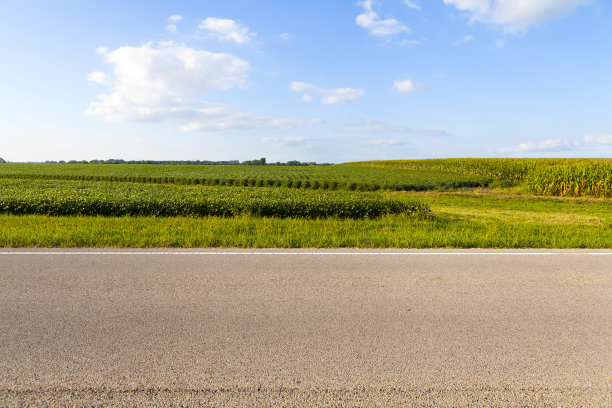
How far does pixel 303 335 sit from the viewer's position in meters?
3.82

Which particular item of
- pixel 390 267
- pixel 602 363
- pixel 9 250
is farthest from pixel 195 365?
pixel 9 250

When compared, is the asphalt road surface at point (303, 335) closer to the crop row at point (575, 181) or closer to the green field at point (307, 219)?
the green field at point (307, 219)

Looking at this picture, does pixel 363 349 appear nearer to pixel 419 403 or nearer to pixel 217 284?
pixel 419 403

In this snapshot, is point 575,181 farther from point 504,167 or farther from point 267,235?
point 267,235

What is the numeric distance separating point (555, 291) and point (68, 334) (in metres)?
5.63

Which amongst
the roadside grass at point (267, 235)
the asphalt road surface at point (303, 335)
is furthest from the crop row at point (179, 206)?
the asphalt road surface at point (303, 335)

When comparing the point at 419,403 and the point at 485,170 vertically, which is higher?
the point at 485,170

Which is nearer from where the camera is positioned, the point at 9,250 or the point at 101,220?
the point at 9,250

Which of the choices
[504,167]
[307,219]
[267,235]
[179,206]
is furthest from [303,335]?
[504,167]

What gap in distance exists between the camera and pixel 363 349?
11.7 ft

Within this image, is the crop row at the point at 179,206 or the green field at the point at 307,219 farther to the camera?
the crop row at the point at 179,206

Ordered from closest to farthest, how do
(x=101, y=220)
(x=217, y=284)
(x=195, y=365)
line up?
1. (x=195, y=365)
2. (x=217, y=284)
3. (x=101, y=220)

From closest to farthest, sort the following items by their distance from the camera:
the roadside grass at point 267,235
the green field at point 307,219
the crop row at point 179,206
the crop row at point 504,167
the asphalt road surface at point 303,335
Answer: the asphalt road surface at point 303,335
the roadside grass at point 267,235
the green field at point 307,219
the crop row at point 179,206
the crop row at point 504,167

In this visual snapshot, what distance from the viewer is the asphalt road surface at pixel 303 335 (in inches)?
118
